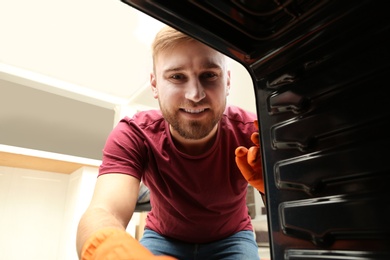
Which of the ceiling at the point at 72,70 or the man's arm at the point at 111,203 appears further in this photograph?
the ceiling at the point at 72,70

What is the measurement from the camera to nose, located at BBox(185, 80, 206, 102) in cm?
83

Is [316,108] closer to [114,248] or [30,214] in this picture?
[114,248]

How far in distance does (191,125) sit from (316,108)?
46cm

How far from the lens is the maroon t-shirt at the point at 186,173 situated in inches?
37.9

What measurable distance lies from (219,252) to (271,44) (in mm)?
834

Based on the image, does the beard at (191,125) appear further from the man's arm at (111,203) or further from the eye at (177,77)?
the man's arm at (111,203)

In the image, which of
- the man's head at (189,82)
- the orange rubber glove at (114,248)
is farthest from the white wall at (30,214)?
the orange rubber glove at (114,248)

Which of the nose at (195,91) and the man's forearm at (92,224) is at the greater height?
the nose at (195,91)

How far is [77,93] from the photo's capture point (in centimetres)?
255

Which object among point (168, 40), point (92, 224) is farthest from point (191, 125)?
point (92, 224)

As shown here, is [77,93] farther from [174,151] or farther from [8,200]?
[174,151]

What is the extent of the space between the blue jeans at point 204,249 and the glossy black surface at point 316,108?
60 cm

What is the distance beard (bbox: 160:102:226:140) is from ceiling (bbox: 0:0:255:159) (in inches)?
44.6

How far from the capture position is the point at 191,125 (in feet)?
2.96
